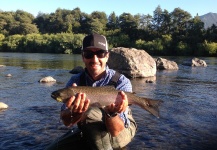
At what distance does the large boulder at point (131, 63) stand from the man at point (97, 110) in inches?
620

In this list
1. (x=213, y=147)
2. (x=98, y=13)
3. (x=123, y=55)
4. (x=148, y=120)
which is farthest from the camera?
(x=98, y=13)

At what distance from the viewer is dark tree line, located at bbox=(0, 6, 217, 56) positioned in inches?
2916

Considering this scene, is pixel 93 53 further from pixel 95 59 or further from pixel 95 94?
pixel 95 94

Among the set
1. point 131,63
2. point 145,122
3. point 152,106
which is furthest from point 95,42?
point 131,63

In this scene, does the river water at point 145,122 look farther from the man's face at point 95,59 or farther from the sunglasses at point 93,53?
the sunglasses at point 93,53

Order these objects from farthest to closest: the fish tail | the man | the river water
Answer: the river water → the fish tail → the man

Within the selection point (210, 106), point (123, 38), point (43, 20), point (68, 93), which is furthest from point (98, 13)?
point (68, 93)

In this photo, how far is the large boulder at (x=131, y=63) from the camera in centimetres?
2134

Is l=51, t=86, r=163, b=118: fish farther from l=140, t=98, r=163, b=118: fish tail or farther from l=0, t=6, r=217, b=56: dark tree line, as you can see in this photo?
l=0, t=6, r=217, b=56: dark tree line

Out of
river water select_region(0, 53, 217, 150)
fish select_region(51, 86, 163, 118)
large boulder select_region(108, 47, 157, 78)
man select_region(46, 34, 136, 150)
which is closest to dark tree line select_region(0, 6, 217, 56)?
large boulder select_region(108, 47, 157, 78)

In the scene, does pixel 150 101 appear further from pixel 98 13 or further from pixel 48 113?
pixel 98 13

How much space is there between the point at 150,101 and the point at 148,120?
16.0 feet

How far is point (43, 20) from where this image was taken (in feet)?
402

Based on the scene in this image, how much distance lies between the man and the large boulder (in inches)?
620
